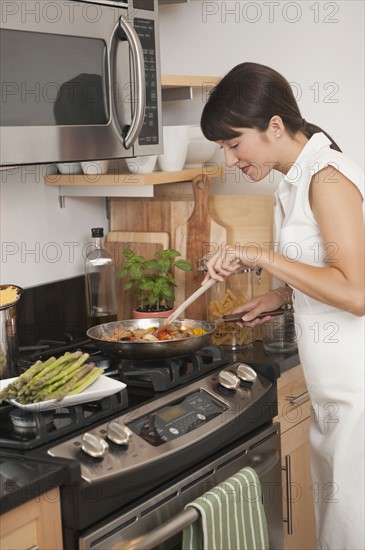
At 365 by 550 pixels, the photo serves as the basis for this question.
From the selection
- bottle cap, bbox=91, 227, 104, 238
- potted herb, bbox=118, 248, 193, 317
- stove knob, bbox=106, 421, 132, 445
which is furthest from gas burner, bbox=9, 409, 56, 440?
bottle cap, bbox=91, 227, 104, 238

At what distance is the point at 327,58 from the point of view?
2.66 meters

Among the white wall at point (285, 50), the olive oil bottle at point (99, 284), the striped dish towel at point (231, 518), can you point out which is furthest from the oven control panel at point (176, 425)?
the white wall at point (285, 50)

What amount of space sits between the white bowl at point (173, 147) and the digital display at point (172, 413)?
33.2 inches

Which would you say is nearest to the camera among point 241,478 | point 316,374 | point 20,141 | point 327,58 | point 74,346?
point 20,141

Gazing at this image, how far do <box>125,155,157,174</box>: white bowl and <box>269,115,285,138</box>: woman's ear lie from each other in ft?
1.74

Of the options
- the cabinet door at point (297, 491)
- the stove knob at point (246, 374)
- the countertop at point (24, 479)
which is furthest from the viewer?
the cabinet door at point (297, 491)

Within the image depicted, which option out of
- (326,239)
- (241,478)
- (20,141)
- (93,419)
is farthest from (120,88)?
(241,478)

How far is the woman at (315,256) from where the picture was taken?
1.87 m

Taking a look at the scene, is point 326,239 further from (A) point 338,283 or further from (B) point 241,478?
(B) point 241,478

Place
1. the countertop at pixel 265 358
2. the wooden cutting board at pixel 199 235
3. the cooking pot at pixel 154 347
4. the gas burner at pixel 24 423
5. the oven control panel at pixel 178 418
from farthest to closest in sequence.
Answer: the wooden cutting board at pixel 199 235, the countertop at pixel 265 358, the cooking pot at pixel 154 347, the oven control panel at pixel 178 418, the gas burner at pixel 24 423

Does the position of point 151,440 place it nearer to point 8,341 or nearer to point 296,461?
point 8,341

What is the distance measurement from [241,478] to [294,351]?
0.56 metres

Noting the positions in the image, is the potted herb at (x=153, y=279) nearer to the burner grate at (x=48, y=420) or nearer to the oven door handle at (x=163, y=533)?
the burner grate at (x=48, y=420)

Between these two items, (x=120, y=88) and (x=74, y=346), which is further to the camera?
(x=74, y=346)
